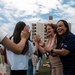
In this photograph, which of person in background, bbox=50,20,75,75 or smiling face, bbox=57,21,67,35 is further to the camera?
smiling face, bbox=57,21,67,35

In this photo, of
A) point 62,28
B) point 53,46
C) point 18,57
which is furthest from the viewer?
point 53,46

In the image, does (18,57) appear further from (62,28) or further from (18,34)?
(62,28)

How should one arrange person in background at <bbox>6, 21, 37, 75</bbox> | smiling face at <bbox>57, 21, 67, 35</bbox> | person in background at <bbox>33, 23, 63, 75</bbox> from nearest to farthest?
person in background at <bbox>6, 21, 37, 75</bbox>, smiling face at <bbox>57, 21, 67, 35</bbox>, person in background at <bbox>33, 23, 63, 75</bbox>

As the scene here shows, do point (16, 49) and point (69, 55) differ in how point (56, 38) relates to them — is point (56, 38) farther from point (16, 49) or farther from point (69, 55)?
point (16, 49)

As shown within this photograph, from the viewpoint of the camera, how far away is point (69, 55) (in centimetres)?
474

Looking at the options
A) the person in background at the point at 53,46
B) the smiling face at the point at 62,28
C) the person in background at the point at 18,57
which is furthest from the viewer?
the person in background at the point at 53,46

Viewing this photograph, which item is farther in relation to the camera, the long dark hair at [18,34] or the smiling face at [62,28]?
the smiling face at [62,28]

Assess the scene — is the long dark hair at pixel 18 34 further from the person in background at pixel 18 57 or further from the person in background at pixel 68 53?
the person in background at pixel 68 53

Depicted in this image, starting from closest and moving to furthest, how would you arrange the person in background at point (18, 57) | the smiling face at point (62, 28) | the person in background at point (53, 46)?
the person in background at point (18, 57) < the smiling face at point (62, 28) < the person in background at point (53, 46)

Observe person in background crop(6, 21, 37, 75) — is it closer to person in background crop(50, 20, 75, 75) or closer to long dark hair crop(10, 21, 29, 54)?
long dark hair crop(10, 21, 29, 54)

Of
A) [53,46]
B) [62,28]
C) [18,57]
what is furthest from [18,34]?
[53,46]

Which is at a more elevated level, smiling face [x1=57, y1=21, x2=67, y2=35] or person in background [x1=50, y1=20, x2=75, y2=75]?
smiling face [x1=57, y1=21, x2=67, y2=35]

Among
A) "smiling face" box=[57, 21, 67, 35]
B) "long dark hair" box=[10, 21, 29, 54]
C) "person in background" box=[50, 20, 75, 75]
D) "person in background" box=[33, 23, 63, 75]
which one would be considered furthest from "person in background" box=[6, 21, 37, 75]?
"person in background" box=[33, 23, 63, 75]

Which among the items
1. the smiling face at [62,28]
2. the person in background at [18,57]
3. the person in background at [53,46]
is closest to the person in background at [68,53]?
the smiling face at [62,28]
